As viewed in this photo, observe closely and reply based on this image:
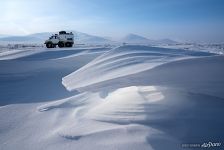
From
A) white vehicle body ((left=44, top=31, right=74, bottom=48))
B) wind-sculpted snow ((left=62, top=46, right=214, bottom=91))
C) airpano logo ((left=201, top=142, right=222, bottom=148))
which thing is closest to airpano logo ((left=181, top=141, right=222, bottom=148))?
airpano logo ((left=201, top=142, right=222, bottom=148))

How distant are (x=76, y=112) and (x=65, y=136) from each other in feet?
2.38

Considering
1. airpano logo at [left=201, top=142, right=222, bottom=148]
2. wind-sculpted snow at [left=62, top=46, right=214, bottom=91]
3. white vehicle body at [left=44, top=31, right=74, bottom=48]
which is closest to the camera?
airpano logo at [left=201, top=142, right=222, bottom=148]

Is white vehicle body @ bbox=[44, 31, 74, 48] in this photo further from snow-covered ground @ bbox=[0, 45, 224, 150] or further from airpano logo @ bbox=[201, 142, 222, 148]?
airpano logo @ bbox=[201, 142, 222, 148]

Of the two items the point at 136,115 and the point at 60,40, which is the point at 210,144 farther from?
the point at 60,40

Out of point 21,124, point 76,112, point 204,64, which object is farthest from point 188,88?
point 21,124

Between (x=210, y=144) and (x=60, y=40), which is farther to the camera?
(x=60, y=40)

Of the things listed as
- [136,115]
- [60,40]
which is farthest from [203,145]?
[60,40]

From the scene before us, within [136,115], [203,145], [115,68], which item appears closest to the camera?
[203,145]

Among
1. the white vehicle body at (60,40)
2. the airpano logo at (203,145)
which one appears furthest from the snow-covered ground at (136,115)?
the white vehicle body at (60,40)

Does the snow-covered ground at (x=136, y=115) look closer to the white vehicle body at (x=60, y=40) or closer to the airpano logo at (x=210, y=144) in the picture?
the airpano logo at (x=210, y=144)

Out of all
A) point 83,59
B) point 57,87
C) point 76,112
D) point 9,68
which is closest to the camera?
point 76,112

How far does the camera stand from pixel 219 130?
7.23ft

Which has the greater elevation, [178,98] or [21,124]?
[178,98]

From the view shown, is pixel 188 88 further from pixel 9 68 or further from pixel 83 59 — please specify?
pixel 83 59
